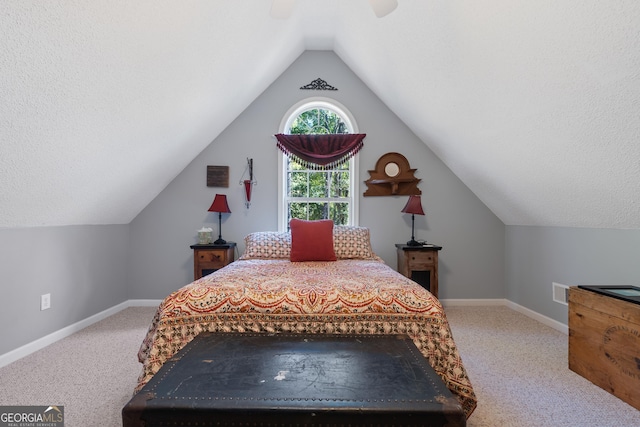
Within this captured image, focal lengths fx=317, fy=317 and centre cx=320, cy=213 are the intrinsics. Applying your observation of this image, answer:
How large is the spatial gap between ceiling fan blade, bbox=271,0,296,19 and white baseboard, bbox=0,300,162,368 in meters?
2.89

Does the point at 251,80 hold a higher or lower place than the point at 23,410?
higher

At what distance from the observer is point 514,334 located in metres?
2.79

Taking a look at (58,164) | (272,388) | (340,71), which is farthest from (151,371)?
(340,71)

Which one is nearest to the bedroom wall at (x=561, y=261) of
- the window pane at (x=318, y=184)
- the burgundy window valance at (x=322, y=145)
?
the burgundy window valance at (x=322, y=145)

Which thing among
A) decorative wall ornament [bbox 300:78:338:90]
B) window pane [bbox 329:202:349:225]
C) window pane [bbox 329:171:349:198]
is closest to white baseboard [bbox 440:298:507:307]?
window pane [bbox 329:202:349:225]

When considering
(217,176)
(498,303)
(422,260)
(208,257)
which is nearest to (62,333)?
(208,257)

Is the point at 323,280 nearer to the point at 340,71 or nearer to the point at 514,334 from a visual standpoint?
the point at 514,334

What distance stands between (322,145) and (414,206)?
1264 mm

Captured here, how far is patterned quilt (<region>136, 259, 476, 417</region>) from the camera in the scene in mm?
1643

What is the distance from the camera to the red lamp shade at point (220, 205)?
346 cm

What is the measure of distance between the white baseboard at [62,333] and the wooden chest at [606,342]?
3820 millimetres

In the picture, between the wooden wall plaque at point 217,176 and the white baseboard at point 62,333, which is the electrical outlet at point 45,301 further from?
the wooden wall plaque at point 217,176

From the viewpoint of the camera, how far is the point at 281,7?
1865 mm

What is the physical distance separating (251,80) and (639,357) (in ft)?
11.8
